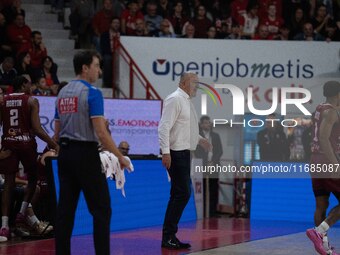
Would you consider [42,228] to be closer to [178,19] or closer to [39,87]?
[39,87]

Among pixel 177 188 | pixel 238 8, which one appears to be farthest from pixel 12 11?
pixel 177 188

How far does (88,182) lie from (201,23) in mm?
12337

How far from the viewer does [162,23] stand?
1927cm

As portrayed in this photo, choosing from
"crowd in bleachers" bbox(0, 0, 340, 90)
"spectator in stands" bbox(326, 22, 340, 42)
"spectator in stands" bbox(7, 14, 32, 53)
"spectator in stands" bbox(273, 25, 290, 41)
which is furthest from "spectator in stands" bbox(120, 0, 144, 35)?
"spectator in stands" bbox(326, 22, 340, 42)

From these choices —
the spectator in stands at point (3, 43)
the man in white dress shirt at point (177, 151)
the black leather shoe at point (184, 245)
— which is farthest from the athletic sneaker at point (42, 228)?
the spectator in stands at point (3, 43)

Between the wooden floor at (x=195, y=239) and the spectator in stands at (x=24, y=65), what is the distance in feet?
15.6

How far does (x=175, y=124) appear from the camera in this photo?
413 inches

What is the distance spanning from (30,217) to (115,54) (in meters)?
7.01

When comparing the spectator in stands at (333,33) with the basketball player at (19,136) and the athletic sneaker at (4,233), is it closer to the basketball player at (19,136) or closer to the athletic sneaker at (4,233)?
the basketball player at (19,136)

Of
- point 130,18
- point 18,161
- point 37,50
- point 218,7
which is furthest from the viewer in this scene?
point 218,7

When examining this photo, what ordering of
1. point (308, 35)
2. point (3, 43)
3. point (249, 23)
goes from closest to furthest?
1. point (3, 43)
2. point (308, 35)
3. point (249, 23)

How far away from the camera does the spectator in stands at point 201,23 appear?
64.1ft

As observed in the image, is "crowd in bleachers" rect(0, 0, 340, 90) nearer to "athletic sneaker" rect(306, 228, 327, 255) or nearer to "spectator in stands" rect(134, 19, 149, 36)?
"spectator in stands" rect(134, 19, 149, 36)

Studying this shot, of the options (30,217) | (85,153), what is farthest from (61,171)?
(30,217)
